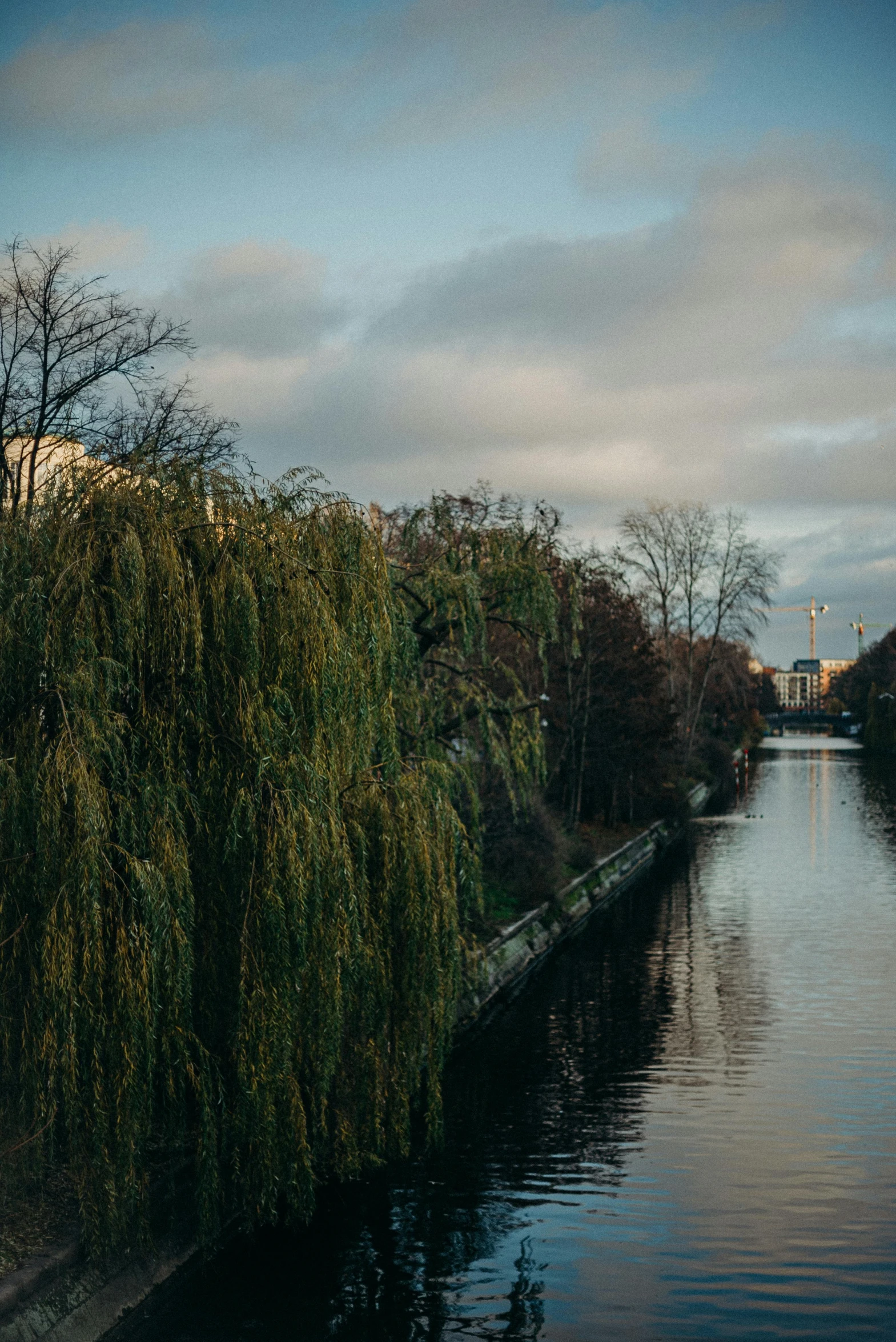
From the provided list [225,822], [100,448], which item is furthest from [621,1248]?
[100,448]

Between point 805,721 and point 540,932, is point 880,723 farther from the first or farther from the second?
point 540,932

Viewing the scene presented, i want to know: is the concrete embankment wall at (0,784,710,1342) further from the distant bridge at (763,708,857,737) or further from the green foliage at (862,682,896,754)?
the distant bridge at (763,708,857,737)

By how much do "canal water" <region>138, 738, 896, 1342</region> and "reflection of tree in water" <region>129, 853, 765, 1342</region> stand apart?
3 cm

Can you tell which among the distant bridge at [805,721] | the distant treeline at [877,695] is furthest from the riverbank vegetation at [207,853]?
the distant bridge at [805,721]

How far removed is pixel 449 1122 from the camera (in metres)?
14.9

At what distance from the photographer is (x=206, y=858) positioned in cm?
996

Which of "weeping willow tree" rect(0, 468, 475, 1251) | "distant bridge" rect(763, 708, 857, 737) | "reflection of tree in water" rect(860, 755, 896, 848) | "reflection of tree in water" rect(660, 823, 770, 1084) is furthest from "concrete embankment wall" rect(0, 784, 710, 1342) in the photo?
"distant bridge" rect(763, 708, 857, 737)

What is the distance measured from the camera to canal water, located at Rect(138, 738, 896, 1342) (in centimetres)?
993

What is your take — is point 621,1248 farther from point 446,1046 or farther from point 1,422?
point 1,422

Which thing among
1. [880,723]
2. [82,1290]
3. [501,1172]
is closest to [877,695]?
[880,723]

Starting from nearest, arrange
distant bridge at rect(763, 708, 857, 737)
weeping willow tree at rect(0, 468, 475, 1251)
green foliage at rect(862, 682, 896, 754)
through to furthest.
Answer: weeping willow tree at rect(0, 468, 475, 1251) → green foliage at rect(862, 682, 896, 754) → distant bridge at rect(763, 708, 857, 737)

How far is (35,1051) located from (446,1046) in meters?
4.39

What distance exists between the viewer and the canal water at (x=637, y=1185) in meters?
9.93

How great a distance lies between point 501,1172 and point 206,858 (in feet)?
18.1
